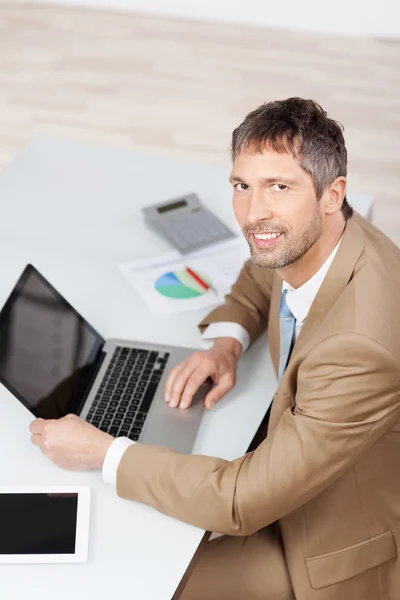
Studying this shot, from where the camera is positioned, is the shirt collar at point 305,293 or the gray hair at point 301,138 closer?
the gray hair at point 301,138

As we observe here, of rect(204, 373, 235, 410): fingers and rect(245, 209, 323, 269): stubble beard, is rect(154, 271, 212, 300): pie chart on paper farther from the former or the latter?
rect(245, 209, 323, 269): stubble beard

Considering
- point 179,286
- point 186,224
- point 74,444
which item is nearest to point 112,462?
point 74,444

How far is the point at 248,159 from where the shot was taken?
170 centimetres

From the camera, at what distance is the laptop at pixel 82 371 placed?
1799 millimetres

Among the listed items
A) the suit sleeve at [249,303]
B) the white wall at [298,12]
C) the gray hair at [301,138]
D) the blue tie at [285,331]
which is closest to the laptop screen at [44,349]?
the suit sleeve at [249,303]

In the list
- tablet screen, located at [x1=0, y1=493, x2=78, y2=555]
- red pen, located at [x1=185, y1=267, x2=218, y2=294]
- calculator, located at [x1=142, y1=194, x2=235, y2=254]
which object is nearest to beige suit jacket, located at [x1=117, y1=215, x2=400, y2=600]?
tablet screen, located at [x1=0, y1=493, x2=78, y2=555]

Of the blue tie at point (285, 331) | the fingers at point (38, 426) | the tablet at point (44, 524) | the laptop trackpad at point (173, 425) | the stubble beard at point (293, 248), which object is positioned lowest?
the tablet at point (44, 524)

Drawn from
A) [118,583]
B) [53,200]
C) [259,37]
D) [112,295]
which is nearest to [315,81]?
[259,37]

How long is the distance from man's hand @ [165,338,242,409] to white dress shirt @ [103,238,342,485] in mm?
53

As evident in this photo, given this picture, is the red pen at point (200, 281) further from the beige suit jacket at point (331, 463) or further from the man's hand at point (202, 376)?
the beige suit jacket at point (331, 463)

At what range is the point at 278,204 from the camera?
170cm

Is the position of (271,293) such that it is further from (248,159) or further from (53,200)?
(53,200)

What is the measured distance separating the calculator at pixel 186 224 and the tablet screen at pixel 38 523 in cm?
88

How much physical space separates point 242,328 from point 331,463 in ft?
1.76
